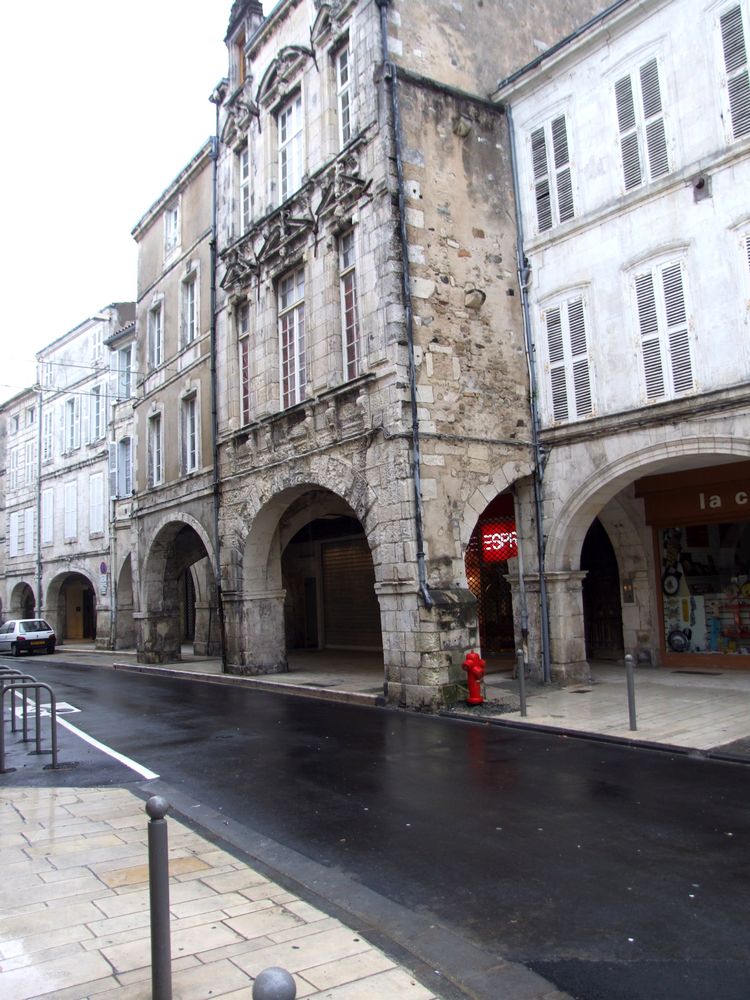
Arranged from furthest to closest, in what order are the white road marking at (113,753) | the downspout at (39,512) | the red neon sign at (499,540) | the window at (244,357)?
1. the downspout at (39,512)
2. the window at (244,357)
3. the red neon sign at (499,540)
4. the white road marking at (113,753)

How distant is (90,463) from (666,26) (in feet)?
83.1

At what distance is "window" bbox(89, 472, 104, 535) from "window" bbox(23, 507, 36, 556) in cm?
666

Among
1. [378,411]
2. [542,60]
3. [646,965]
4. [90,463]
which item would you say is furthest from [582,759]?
[90,463]

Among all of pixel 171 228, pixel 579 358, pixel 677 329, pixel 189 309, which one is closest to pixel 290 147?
pixel 189 309

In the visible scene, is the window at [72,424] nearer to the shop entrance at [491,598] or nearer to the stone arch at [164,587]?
the stone arch at [164,587]

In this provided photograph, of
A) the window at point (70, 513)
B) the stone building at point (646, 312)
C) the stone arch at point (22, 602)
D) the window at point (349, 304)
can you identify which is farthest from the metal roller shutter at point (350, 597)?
the stone arch at point (22, 602)

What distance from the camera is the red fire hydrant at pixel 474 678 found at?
11.4m

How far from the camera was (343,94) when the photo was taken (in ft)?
47.5

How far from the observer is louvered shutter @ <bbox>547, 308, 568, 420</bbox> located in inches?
524

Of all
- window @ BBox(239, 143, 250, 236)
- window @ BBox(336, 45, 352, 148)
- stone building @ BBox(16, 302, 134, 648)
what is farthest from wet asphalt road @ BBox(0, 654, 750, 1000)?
stone building @ BBox(16, 302, 134, 648)

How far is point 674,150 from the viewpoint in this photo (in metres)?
11.7

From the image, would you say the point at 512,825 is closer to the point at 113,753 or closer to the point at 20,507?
the point at 113,753

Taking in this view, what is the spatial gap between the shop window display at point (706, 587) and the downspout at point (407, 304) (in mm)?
5374

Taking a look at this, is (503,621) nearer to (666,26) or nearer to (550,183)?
(550,183)
